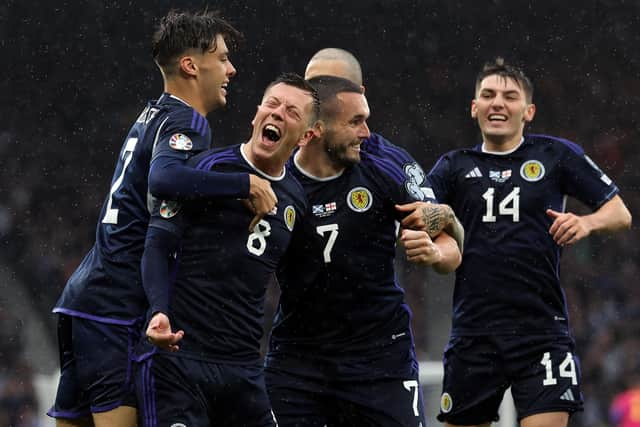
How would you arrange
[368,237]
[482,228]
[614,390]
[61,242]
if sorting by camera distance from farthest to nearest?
1. [61,242]
2. [614,390]
3. [482,228]
4. [368,237]

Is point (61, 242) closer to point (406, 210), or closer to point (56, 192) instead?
point (56, 192)

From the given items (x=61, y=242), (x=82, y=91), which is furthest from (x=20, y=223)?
(x=82, y=91)

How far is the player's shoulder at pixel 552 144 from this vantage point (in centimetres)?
559

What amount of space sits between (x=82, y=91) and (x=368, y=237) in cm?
623

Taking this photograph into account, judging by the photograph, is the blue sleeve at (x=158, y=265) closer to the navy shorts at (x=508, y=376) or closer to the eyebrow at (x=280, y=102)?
the eyebrow at (x=280, y=102)

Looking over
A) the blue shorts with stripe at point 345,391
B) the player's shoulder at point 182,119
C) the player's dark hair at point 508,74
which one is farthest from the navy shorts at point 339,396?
the player's dark hair at point 508,74

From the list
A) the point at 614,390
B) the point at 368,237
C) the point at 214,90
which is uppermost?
the point at 214,90

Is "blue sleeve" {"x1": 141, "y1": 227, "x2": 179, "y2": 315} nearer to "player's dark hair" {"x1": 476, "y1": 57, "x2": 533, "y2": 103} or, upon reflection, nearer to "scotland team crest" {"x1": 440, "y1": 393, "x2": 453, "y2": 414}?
"scotland team crest" {"x1": 440, "y1": 393, "x2": 453, "y2": 414}

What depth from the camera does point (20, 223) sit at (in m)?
10.2

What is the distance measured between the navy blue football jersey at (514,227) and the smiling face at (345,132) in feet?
3.47

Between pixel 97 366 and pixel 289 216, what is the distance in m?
0.82

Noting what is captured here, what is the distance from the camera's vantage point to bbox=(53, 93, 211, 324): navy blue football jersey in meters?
4.06

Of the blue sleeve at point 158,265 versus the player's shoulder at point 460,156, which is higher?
the player's shoulder at point 460,156

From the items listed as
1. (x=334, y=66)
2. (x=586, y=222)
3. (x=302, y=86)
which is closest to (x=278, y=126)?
(x=302, y=86)
